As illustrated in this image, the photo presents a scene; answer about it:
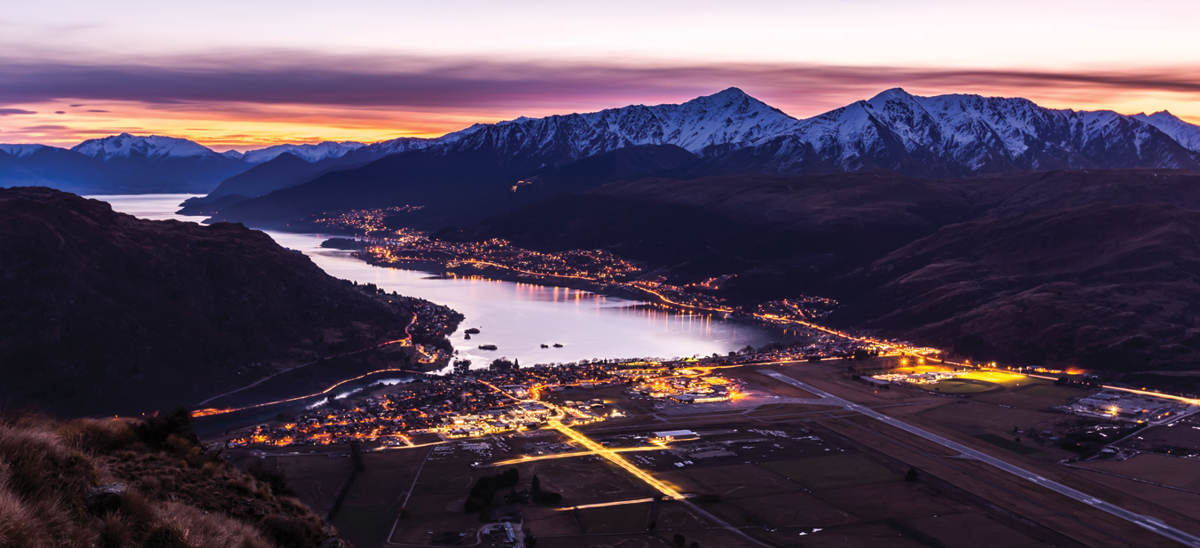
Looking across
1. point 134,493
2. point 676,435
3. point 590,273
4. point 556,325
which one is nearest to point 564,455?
point 676,435

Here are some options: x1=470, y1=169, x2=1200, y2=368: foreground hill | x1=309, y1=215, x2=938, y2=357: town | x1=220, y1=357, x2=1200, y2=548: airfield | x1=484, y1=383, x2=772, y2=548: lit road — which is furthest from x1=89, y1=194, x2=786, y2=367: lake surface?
x1=484, y1=383, x2=772, y2=548: lit road

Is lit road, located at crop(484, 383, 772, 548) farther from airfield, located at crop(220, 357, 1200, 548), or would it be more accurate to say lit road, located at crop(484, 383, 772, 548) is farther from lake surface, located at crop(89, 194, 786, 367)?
lake surface, located at crop(89, 194, 786, 367)

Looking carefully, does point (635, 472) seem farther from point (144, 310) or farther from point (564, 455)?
point (144, 310)

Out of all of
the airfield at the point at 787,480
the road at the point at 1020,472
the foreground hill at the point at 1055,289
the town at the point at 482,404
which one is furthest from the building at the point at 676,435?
the foreground hill at the point at 1055,289

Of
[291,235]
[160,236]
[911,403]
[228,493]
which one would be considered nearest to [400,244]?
[291,235]

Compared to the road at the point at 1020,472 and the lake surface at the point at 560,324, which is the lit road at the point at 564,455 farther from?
the lake surface at the point at 560,324

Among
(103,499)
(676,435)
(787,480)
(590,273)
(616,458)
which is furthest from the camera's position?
(590,273)

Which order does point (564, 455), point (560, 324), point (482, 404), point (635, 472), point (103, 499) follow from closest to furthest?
point (103, 499) < point (635, 472) < point (564, 455) < point (482, 404) < point (560, 324)

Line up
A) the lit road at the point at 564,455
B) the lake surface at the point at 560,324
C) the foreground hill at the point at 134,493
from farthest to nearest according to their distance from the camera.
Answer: the lake surface at the point at 560,324 < the lit road at the point at 564,455 < the foreground hill at the point at 134,493
